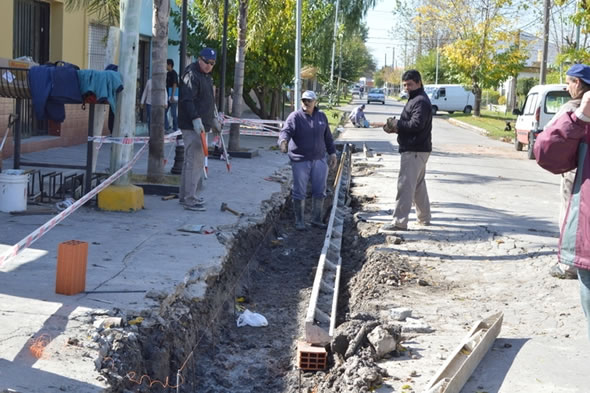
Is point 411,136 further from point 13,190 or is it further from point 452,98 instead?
point 452,98

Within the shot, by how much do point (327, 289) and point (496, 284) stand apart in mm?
1700

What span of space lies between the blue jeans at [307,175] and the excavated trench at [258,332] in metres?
1.21

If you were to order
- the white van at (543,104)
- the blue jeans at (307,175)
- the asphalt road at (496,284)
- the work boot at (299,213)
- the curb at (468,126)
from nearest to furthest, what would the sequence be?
the asphalt road at (496,284) → the blue jeans at (307,175) → the work boot at (299,213) → the white van at (543,104) → the curb at (468,126)

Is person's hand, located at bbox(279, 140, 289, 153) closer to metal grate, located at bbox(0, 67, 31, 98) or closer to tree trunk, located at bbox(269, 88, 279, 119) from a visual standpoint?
metal grate, located at bbox(0, 67, 31, 98)

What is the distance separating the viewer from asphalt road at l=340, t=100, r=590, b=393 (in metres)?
6.02

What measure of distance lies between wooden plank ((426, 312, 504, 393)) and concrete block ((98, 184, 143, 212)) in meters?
5.64

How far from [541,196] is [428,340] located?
371 inches

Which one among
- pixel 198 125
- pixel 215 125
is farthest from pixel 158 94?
pixel 198 125

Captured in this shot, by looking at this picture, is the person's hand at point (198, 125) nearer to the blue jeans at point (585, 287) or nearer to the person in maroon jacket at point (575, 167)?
the person in maroon jacket at point (575, 167)

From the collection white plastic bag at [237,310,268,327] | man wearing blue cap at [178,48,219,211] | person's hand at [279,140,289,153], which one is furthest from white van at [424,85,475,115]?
white plastic bag at [237,310,268,327]

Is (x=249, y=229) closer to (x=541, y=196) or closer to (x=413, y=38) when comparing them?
(x=541, y=196)

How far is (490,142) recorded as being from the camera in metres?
32.2

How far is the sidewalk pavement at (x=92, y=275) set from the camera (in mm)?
5316

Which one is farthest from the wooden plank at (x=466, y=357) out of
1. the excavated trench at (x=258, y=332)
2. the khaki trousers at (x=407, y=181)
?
the khaki trousers at (x=407, y=181)
